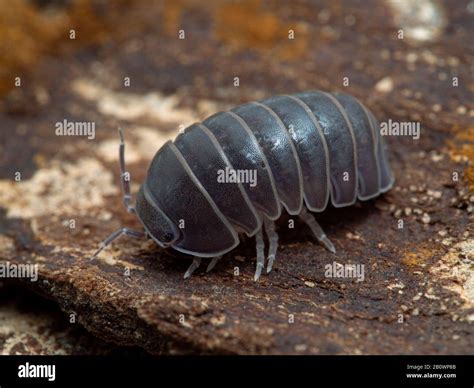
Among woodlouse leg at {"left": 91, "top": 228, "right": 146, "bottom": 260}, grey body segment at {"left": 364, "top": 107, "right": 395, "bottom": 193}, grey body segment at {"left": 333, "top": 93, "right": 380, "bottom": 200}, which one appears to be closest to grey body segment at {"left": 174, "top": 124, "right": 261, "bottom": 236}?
woodlouse leg at {"left": 91, "top": 228, "right": 146, "bottom": 260}

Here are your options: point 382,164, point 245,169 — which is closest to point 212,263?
point 245,169

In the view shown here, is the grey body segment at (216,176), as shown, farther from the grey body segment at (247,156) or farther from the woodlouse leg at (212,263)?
the woodlouse leg at (212,263)

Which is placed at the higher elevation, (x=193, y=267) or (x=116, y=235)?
(x=116, y=235)

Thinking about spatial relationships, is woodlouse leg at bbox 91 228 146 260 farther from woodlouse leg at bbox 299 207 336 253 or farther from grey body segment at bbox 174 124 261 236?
woodlouse leg at bbox 299 207 336 253
